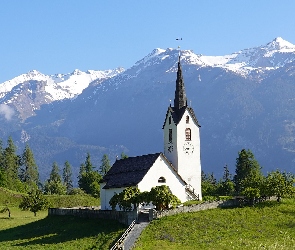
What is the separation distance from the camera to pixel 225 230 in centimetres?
5503

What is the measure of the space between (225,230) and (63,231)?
62.3ft

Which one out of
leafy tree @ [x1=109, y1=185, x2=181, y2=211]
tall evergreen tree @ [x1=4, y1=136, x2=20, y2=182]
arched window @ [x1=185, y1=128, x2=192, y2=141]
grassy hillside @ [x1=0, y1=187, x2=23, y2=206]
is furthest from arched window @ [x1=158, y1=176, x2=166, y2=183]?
tall evergreen tree @ [x1=4, y1=136, x2=20, y2=182]

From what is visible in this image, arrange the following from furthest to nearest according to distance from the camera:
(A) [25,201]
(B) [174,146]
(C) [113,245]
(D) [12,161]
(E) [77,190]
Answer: (D) [12,161] < (E) [77,190] < (A) [25,201] < (B) [174,146] < (C) [113,245]

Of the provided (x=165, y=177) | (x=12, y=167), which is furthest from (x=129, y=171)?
(x=12, y=167)

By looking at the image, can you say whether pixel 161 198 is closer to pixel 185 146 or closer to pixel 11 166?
pixel 185 146

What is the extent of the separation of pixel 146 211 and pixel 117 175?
1438cm

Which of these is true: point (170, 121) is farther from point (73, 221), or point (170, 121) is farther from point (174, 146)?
point (73, 221)

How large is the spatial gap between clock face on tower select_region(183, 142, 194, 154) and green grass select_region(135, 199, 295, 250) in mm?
16740

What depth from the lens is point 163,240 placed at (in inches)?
2021

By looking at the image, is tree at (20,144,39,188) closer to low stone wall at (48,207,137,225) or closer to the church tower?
low stone wall at (48,207,137,225)

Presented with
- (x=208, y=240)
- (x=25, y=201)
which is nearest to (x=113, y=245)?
(x=208, y=240)

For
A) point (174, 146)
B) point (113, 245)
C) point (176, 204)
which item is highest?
point (174, 146)

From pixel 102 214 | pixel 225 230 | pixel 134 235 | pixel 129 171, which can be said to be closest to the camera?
pixel 134 235

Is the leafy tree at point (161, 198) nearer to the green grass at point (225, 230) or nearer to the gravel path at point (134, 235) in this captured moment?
the green grass at point (225, 230)
